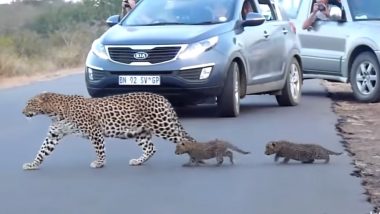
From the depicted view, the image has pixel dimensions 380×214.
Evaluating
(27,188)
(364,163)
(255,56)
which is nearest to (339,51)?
(255,56)

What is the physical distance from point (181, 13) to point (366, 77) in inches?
143

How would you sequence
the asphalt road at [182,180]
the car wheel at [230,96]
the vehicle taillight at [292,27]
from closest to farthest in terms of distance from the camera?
the asphalt road at [182,180] → the car wheel at [230,96] → the vehicle taillight at [292,27]

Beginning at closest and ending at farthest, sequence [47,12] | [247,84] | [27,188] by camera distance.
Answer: [27,188], [247,84], [47,12]

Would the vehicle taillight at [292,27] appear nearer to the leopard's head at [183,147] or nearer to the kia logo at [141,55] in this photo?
the kia logo at [141,55]

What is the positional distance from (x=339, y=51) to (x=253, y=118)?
12.1ft

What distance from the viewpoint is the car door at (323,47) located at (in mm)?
18188

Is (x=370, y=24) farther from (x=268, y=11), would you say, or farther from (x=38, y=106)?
(x=38, y=106)

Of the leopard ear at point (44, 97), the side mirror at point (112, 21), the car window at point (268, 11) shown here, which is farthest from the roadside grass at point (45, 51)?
the leopard ear at point (44, 97)

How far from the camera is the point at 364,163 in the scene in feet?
35.2

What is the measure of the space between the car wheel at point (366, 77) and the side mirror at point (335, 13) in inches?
39.3

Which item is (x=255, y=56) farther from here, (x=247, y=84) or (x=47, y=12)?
(x=47, y=12)

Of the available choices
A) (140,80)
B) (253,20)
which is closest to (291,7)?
(253,20)

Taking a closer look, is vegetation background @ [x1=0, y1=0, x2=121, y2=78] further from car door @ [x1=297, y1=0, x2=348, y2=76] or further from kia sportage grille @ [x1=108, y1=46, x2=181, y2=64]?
kia sportage grille @ [x1=108, y1=46, x2=181, y2=64]

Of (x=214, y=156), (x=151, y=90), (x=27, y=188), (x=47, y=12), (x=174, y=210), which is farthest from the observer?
(x=47, y=12)
